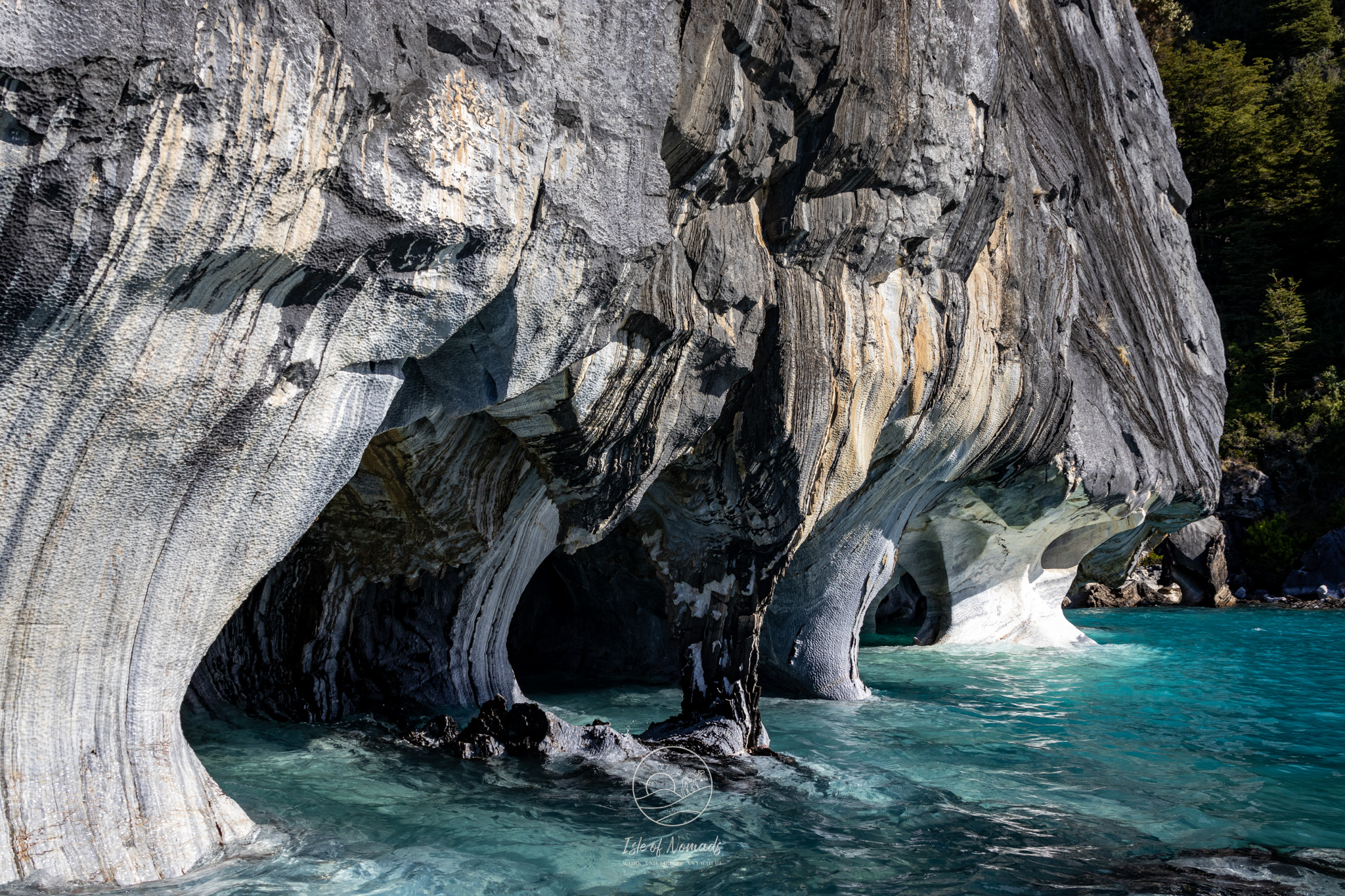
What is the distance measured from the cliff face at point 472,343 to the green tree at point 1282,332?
17378mm

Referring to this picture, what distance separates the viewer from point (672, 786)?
16.8 ft

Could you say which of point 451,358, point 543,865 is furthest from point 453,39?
point 543,865

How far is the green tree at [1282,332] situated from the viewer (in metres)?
24.2

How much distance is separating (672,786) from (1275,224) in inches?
1113

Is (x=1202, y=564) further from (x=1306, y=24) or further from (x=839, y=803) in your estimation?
(x=1306, y=24)

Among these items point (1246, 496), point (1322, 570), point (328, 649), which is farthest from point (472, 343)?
point (1246, 496)

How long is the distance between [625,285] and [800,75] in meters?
1.76

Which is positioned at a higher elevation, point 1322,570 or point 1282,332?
point 1282,332

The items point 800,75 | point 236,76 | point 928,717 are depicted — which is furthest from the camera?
point 928,717

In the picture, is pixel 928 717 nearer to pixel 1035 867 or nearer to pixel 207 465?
pixel 1035 867

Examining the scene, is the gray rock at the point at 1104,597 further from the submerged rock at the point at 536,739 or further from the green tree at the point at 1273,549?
the submerged rock at the point at 536,739

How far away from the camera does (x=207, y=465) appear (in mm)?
3232

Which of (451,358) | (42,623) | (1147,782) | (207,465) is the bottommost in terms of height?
(1147,782)

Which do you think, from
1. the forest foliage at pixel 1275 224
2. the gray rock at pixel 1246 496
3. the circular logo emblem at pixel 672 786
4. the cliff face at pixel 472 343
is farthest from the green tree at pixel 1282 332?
the circular logo emblem at pixel 672 786
